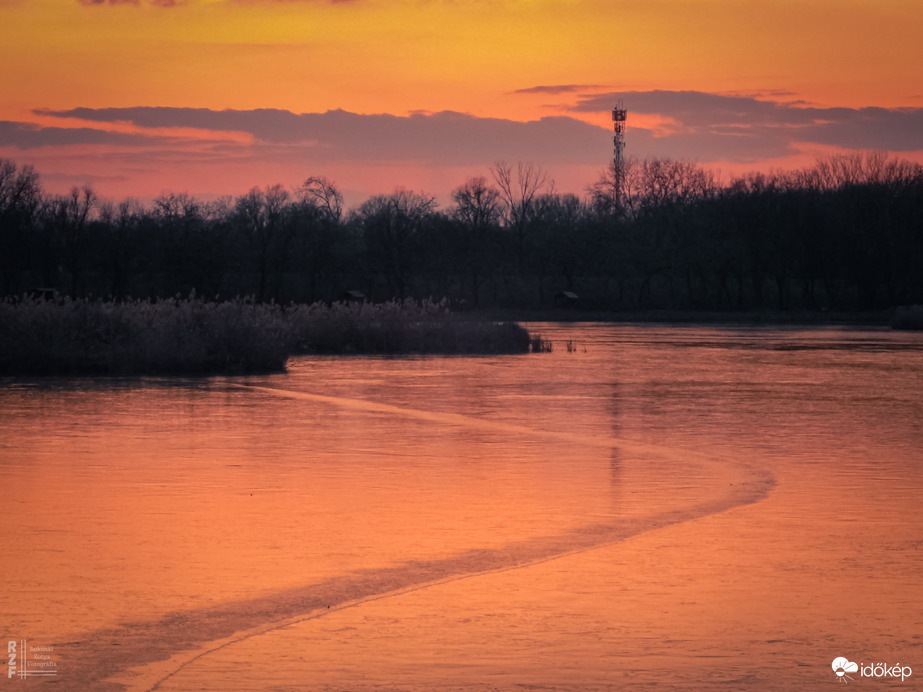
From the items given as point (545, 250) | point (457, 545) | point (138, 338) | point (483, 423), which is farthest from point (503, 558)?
point (545, 250)

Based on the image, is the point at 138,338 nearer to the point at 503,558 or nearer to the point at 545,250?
the point at 503,558

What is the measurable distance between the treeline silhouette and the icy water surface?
77287 mm

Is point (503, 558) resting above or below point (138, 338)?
below

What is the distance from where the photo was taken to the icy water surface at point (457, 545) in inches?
252

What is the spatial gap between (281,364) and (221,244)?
6759 centimetres

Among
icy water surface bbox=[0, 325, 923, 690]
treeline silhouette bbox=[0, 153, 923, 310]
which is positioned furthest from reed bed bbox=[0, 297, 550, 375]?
treeline silhouette bbox=[0, 153, 923, 310]

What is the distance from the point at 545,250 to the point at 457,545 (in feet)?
340

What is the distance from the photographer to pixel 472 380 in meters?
28.9

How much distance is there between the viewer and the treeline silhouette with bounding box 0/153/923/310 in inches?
3775

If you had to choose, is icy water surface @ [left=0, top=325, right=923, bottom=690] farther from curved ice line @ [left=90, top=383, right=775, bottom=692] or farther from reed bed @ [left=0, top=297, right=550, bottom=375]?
reed bed @ [left=0, top=297, right=550, bottom=375]

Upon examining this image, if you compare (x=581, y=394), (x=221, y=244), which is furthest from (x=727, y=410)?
(x=221, y=244)

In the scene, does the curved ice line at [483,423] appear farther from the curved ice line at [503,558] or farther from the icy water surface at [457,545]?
the curved ice line at [503,558]

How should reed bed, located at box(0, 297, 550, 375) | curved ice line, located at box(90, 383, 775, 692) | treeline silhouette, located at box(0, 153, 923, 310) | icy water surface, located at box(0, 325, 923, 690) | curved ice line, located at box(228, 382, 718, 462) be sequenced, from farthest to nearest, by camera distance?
treeline silhouette, located at box(0, 153, 923, 310)
reed bed, located at box(0, 297, 550, 375)
curved ice line, located at box(228, 382, 718, 462)
curved ice line, located at box(90, 383, 775, 692)
icy water surface, located at box(0, 325, 923, 690)

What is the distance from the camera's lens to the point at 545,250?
4422 inches
